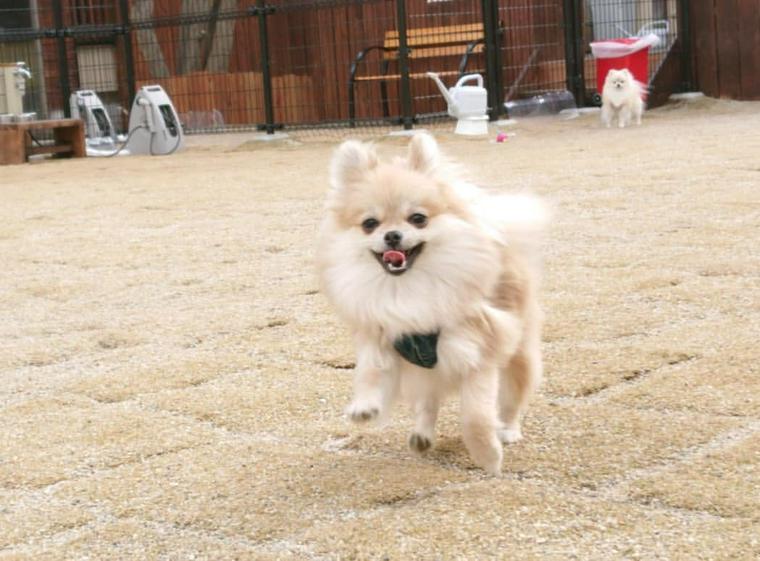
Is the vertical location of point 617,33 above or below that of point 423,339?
above

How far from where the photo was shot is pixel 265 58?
1017cm

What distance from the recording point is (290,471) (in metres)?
2.18

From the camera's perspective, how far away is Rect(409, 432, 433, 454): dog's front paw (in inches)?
87.7

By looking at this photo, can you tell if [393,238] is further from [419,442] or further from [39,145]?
[39,145]

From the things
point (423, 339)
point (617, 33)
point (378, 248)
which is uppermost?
point (617, 33)

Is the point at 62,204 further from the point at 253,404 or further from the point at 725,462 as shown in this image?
the point at 725,462

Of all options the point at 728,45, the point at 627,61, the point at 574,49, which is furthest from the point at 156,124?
the point at 728,45

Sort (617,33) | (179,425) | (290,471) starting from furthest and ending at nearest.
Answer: (617,33) < (179,425) < (290,471)

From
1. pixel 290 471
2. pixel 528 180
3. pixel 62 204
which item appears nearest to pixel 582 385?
pixel 290 471

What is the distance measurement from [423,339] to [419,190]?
10.1 inches

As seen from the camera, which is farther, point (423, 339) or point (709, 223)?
point (709, 223)

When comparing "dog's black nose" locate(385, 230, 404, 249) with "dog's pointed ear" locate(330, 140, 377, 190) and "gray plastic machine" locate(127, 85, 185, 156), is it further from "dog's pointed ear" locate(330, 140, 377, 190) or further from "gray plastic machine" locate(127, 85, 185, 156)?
"gray plastic machine" locate(127, 85, 185, 156)

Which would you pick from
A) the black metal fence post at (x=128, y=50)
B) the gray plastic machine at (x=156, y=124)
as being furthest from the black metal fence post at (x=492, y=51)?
the black metal fence post at (x=128, y=50)

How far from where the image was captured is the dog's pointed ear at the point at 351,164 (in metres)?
2.17
